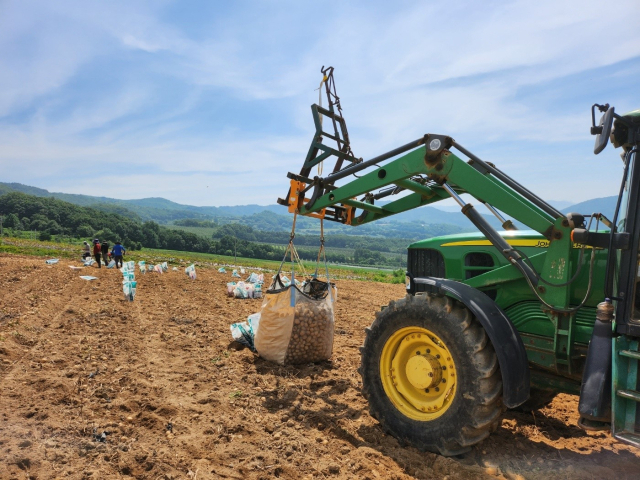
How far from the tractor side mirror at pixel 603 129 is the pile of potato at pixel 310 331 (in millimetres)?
3309

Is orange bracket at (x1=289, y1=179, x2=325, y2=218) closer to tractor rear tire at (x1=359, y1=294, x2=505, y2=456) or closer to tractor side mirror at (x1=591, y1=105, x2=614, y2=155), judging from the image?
tractor rear tire at (x1=359, y1=294, x2=505, y2=456)

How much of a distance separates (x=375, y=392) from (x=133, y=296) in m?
7.73

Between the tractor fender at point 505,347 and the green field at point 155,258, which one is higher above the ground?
the tractor fender at point 505,347

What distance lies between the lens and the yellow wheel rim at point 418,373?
11.1 feet

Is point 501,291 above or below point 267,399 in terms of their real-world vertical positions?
above

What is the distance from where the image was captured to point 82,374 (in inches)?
180

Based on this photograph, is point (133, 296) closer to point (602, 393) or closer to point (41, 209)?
point (602, 393)

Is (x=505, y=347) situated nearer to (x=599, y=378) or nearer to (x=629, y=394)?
(x=599, y=378)

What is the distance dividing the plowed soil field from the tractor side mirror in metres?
2.27

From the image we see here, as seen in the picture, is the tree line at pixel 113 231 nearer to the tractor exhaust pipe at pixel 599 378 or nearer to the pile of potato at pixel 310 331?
the pile of potato at pixel 310 331

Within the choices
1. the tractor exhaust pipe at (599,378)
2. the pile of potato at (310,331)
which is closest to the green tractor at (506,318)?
the tractor exhaust pipe at (599,378)

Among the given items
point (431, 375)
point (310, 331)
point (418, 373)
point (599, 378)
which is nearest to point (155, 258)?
point (310, 331)

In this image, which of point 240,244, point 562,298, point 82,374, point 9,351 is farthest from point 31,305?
point 240,244

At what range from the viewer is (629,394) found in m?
2.56
